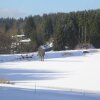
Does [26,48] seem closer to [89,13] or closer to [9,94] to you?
[89,13]

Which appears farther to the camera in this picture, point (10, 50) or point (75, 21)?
point (75, 21)

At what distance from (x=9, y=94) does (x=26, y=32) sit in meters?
77.3

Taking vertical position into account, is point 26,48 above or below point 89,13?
below

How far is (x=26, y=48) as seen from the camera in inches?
2473

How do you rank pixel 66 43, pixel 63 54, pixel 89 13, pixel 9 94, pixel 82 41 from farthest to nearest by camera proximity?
1. pixel 89 13
2. pixel 82 41
3. pixel 66 43
4. pixel 63 54
5. pixel 9 94

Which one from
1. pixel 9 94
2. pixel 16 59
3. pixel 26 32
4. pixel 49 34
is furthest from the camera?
pixel 49 34

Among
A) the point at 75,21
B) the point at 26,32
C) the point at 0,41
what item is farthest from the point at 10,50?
the point at 26,32

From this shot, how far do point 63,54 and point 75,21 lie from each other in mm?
30561

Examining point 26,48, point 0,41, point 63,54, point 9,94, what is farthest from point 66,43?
point 9,94

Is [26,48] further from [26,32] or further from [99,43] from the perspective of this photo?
[26,32]

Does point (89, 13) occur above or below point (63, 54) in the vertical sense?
above

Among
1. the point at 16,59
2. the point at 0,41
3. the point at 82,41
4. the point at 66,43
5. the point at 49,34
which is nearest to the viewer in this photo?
the point at 16,59

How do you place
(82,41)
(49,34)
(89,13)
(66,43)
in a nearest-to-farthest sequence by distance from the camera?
(66,43)
(82,41)
(89,13)
(49,34)

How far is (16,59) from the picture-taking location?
43344mm
